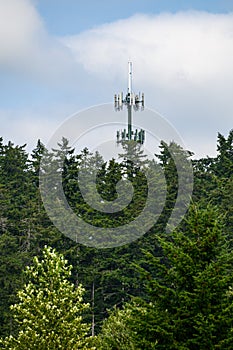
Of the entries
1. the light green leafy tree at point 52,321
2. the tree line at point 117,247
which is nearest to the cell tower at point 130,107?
the tree line at point 117,247

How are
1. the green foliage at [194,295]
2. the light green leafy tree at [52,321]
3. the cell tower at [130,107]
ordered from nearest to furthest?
1. the green foliage at [194,295]
2. the light green leafy tree at [52,321]
3. the cell tower at [130,107]

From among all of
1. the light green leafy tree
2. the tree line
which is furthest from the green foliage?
the light green leafy tree

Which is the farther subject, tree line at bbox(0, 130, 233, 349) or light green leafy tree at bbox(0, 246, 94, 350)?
light green leafy tree at bbox(0, 246, 94, 350)

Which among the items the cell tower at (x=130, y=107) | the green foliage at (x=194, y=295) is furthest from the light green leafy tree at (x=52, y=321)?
the cell tower at (x=130, y=107)

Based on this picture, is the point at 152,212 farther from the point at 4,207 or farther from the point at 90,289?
the point at 4,207

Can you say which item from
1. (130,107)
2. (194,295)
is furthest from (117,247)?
(194,295)

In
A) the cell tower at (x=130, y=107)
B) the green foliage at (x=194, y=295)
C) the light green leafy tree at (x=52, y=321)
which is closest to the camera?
the green foliage at (x=194, y=295)

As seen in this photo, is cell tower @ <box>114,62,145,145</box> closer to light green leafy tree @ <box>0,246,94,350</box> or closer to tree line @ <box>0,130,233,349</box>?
tree line @ <box>0,130,233,349</box>

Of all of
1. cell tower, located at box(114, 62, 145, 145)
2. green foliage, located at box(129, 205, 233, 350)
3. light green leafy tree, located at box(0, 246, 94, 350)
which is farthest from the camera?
cell tower, located at box(114, 62, 145, 145)

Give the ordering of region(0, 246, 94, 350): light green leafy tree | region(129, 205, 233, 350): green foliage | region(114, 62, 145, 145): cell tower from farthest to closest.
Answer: region(114, 62, 145, 145): cell tower < region(0, 246, 94, 350): light green leafy tree < region(129, 205, 233, 350): green foliage

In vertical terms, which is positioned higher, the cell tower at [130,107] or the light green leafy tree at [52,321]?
the cell tower at [130,107]

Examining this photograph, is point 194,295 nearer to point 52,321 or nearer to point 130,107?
point 52,321

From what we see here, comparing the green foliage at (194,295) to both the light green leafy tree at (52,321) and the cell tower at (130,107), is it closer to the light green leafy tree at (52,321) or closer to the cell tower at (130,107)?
the light green leafy tree at (52,321)

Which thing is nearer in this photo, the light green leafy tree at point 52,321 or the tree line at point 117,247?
the tree line at point 117,247
